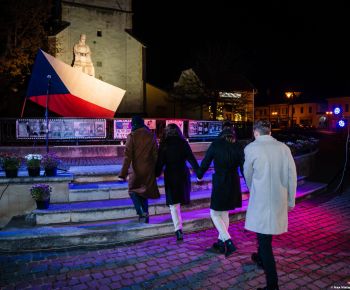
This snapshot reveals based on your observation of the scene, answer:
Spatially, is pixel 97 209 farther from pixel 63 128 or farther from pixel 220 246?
pixel 63 128

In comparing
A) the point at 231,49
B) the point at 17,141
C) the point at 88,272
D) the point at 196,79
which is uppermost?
the point at 231,49

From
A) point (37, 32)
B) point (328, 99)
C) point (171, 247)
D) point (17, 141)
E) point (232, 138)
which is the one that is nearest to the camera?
point (232, 138)

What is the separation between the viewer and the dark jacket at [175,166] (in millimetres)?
6176

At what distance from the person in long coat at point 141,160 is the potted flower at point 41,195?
1.83m

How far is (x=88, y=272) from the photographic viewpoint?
5.11 metres

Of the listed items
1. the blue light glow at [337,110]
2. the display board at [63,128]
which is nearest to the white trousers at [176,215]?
the blue light glow at [337,110]

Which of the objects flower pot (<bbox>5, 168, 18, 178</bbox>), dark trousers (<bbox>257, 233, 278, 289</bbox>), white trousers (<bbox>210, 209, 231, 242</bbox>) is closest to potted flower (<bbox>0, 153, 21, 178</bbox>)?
flower pot (<bbox>5, 168, 18, 178</bbox>)

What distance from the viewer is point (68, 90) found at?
1088cm

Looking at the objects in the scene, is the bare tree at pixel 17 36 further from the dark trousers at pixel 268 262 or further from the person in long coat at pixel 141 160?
the dark trousers at pixel 268 262

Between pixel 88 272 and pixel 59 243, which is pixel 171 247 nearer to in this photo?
pixel 88 272

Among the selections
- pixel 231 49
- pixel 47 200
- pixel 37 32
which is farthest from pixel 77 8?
pixel 47 200

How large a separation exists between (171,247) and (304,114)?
76.3 metres

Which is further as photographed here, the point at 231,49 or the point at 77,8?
the point at 231,49

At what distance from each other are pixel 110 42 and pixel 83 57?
4.36m
